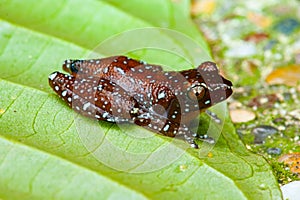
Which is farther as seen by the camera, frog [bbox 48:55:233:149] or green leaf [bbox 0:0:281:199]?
frog [bbox 48:55:233:149]

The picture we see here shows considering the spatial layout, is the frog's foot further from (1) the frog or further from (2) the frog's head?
(2) the frog's head

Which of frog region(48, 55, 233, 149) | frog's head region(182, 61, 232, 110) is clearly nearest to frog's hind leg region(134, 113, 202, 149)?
frog region(48, 55, 233, 149)

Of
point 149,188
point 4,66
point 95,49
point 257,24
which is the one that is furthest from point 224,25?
→ point 149,188

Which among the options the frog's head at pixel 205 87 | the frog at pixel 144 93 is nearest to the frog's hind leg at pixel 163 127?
the frog at pixel 144 93

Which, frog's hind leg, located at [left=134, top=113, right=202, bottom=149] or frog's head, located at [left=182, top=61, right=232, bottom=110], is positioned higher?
frog's head, located at [left=182, top=61, right=232, bottom=110]

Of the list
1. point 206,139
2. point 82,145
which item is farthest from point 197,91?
point 82,145

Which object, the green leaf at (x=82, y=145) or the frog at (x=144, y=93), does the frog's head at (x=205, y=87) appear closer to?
the frog at (x=144, y=93)

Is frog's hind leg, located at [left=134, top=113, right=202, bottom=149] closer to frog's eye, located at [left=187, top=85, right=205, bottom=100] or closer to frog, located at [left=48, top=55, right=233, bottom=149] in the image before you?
frog, located at [left=48, top=55, right=233, bottom=149]

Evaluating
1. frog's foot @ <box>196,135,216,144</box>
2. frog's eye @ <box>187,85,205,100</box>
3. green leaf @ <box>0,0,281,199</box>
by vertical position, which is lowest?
green leaf @ <box>0,0,281,199</box>
